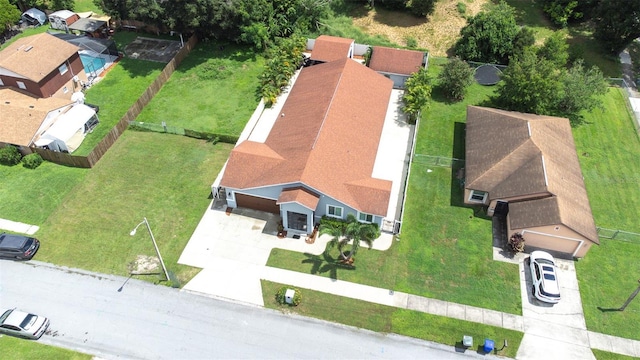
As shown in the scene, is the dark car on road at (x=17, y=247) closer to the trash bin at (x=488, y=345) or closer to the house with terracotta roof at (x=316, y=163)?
the house with terracotta roof at (x=316, y=163)

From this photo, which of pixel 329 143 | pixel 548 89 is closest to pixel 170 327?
pixel 329 143

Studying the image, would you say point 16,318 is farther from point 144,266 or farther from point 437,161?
point 437,161

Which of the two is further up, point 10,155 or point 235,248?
point 10,155

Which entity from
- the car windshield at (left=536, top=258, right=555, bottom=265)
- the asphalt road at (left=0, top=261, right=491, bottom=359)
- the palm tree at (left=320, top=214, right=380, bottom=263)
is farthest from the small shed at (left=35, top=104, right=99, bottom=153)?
the car windshield at (left=536, top=258, right=555, bottom=265)

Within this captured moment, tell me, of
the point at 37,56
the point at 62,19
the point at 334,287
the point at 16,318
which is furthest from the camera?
the point at 62,19

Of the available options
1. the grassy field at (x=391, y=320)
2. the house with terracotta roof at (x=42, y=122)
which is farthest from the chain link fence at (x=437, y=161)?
the house with terracotta roof at (x=42, y=122)

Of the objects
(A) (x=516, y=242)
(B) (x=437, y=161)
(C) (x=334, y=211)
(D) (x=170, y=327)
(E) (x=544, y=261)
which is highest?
(C) (x=334, y=211)

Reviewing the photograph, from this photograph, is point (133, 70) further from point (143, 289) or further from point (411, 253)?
point (411, 253)
